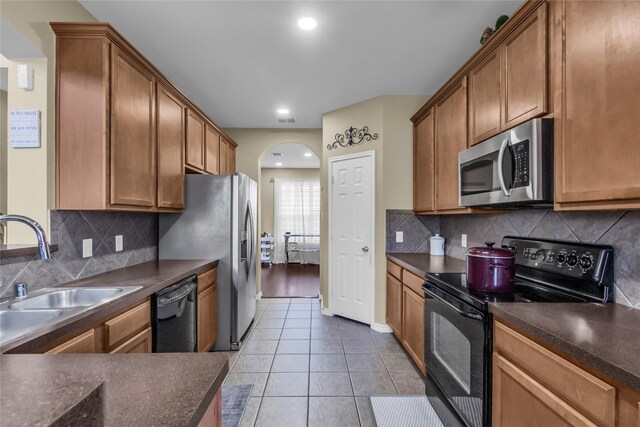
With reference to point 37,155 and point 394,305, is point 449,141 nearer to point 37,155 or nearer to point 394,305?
point 394,305

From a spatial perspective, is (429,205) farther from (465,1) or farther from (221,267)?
(221,267)

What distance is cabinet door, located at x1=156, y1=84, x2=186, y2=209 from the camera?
2400mm

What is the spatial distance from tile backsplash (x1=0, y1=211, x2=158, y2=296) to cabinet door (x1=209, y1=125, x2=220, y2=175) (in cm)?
91

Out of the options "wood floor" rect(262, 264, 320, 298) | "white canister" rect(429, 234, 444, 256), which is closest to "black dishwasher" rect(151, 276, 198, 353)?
"white canister" rect(429, 234, 444, 256)

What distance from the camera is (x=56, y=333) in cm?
114

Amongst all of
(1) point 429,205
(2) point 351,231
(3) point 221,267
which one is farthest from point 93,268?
(1) point 429,205

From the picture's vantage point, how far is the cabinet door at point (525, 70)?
1.45 m

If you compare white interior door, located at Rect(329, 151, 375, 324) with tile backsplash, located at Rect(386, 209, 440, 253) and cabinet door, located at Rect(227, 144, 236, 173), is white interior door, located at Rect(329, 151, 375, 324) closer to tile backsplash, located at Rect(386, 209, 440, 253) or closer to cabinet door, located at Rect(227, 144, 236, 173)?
tile backsplash, located at Rect(386, 209, 440, 253)

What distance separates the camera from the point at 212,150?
139 inches

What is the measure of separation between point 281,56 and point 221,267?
1989 millimetres

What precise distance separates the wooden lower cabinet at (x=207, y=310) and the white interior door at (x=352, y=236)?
153cm

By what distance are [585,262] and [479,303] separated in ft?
1.81

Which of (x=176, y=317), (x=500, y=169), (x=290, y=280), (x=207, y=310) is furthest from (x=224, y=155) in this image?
(x=500, y=169)

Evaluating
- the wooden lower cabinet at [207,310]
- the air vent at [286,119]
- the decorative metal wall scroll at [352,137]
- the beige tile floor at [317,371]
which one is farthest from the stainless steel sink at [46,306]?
the air vent at [286,119]
